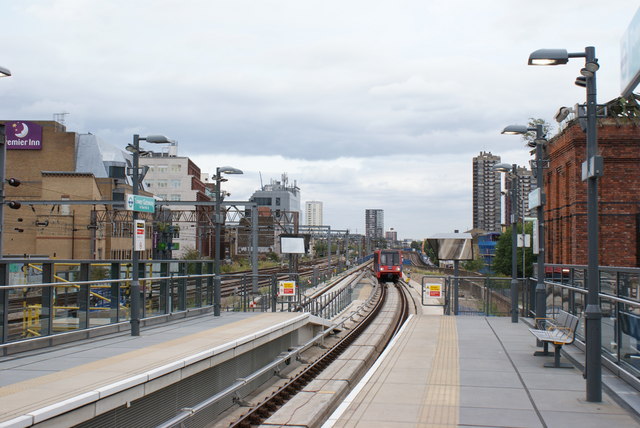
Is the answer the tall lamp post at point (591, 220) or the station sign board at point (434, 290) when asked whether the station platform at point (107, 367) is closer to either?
the tall lamp post at point (591, 220)

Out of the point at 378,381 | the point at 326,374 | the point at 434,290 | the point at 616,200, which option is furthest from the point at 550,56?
the point at 616,200

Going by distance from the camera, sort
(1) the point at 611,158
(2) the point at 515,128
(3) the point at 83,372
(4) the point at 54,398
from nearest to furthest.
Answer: (4) the point at 54,398
(3) the point at 83,372
(2) the point at 515,128
(1) the point at 611,158

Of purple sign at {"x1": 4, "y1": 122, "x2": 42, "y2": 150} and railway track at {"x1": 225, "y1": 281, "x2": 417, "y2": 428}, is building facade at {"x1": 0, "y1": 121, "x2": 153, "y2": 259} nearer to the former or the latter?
purple sign at {"x1": 4, "y1": 122, "x2": 42, "y2": 150}

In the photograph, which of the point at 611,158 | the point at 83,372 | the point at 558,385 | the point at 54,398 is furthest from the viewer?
Answer: the point at 611,158

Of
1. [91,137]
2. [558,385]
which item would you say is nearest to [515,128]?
[558,385]

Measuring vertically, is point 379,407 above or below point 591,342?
below

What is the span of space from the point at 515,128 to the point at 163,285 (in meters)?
10.7

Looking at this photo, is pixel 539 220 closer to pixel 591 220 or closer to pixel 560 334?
pixel 560 334

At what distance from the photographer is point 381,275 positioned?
60.9 m

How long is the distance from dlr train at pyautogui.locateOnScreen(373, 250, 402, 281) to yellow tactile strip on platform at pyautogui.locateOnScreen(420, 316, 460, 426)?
43.5 meters

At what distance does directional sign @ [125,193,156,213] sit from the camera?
54.2 ft

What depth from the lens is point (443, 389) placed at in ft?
36.4

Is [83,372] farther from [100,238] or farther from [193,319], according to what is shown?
[100,238]

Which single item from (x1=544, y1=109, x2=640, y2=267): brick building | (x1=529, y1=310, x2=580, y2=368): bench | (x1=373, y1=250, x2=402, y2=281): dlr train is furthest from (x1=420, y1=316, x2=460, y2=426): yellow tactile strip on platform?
(x1=373, y1=250, x2=402, y2=281): dlr train
